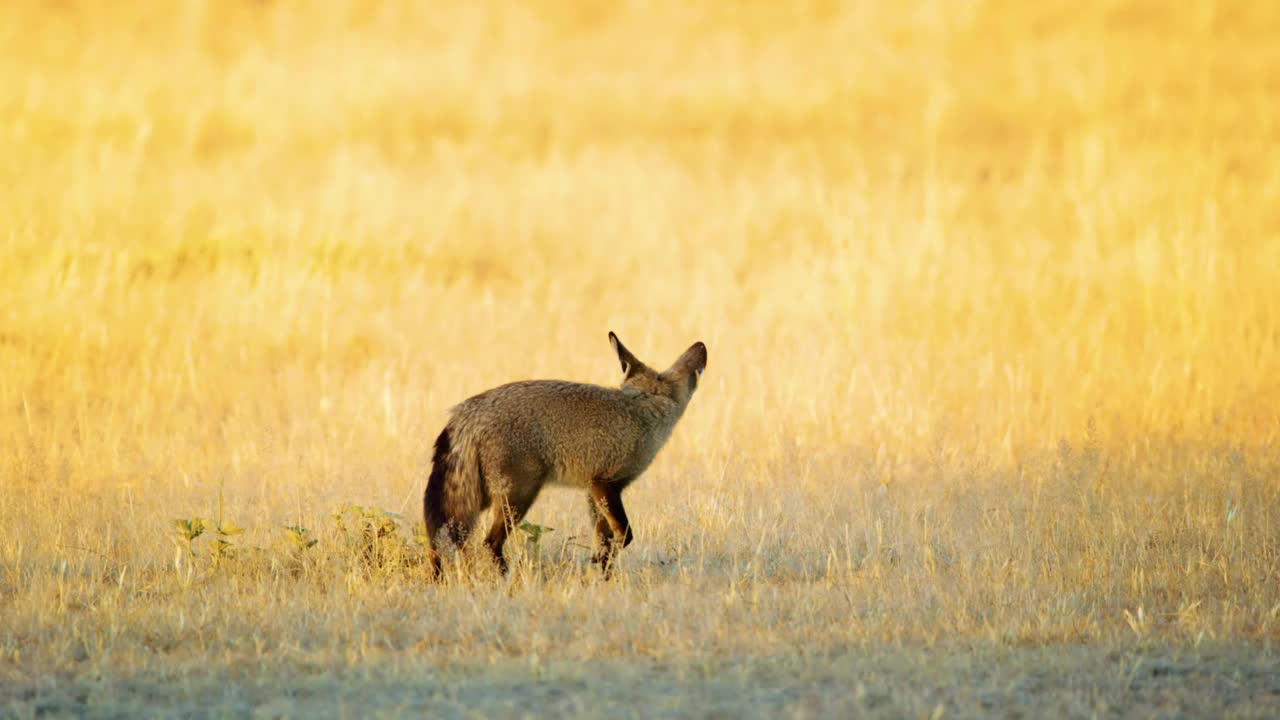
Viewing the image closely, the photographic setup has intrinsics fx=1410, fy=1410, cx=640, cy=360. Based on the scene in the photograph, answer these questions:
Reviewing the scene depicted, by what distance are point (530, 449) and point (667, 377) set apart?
1219 millimetres

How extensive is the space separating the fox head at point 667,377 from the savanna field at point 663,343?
3.04 feet

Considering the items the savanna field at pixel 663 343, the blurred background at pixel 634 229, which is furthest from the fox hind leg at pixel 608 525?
the blurred background at pixel 634 229

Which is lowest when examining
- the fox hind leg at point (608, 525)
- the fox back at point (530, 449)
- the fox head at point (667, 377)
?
the fox hind leg at point (608, 525)

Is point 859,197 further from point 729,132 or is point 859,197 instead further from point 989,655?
point 989,655

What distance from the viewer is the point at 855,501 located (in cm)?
931

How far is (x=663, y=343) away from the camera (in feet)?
42.8

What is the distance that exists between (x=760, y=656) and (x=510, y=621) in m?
1.19

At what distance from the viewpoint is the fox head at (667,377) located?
26.1 ft

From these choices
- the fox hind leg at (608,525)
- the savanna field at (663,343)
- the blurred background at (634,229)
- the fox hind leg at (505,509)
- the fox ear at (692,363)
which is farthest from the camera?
the blurred background at (634,229)

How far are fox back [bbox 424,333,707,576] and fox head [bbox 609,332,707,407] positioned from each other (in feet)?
0.67

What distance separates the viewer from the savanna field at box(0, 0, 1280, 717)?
6.17 m

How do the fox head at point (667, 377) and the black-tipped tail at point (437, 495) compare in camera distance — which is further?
the fox head at point (667, 377)

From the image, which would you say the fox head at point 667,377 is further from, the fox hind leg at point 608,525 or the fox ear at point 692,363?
the fox hind leg at point 608,525

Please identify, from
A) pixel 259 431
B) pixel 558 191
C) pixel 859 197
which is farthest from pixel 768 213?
pixel 259 431
